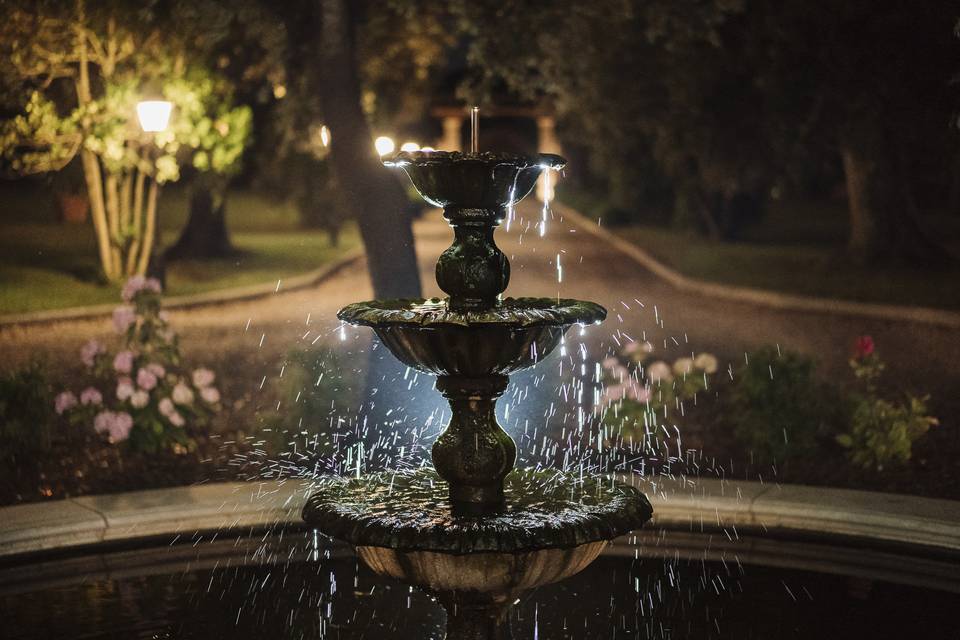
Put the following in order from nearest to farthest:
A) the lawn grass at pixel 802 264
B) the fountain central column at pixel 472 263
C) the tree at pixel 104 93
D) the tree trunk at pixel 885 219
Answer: the fountain central column at pixel 472 263
the tree at pixel 104 93
the lawn grass at pixel 802 264
the tree trunk at pixel 885 219

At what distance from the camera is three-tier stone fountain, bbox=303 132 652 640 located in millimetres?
5785

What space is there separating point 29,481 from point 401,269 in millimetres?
4617

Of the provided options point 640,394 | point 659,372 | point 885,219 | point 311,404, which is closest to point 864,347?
point 659,372

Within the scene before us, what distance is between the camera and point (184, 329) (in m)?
20.2

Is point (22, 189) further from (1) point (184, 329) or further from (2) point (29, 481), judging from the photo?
(2) point (29, 481)

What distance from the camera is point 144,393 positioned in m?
10.7

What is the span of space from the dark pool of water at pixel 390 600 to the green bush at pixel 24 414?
267cm

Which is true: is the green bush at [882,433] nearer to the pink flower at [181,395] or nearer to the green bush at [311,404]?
the green bush at [311,404]

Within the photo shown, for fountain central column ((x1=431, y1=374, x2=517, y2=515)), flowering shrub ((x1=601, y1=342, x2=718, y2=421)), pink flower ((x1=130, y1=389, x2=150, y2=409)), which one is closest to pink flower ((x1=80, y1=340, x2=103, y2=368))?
pink flower ((x1=130, y1=389, x2=150, y2=409))

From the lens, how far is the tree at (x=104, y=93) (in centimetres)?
2064

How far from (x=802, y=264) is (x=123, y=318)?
2325 cm

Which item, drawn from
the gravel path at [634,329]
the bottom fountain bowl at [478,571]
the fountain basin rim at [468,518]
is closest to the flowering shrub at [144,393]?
the gravel path at [634,329]

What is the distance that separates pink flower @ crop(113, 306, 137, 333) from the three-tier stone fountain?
5.46 meters

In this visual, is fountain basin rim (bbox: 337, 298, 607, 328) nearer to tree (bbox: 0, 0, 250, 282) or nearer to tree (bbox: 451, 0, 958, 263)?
tree (bbox: 451, 0, 958, 263)
